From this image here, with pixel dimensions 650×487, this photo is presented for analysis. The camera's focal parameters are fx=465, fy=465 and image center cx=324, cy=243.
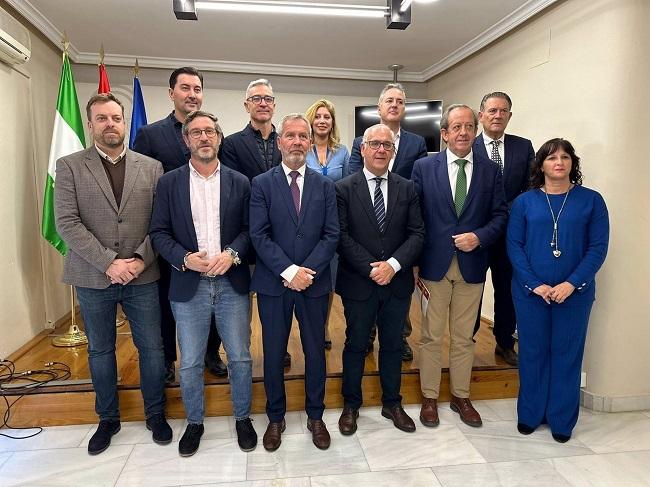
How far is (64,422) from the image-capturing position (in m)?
2.88

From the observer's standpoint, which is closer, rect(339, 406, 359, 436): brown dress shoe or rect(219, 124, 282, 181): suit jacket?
rect(339, 406, 359, 436): brown dress shoe

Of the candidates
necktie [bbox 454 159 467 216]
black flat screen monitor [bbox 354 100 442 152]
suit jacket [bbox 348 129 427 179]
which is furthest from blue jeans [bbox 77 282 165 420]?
black flat screen monitor [bbox 354 100 442 152]

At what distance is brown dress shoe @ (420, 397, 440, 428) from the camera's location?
9.32 ft

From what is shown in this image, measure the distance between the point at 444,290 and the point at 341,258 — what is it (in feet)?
2.16

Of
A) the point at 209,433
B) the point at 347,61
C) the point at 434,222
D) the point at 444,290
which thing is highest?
the point at 347,61

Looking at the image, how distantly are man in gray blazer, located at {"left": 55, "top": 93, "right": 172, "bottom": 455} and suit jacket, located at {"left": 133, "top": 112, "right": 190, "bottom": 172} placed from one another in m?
0.17

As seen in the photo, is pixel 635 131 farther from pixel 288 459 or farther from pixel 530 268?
pixel 288 459

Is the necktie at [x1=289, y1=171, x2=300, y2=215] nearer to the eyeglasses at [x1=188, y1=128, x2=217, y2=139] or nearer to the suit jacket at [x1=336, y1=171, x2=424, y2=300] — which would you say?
the suit jacket at [x1=336, y1=171, x2=424, y2=300]

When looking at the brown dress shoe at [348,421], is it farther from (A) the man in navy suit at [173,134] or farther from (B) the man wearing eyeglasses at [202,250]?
(A) the man in navy suit at [173,134]

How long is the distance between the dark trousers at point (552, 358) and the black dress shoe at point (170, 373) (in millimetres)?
2175

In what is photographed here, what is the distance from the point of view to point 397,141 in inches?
121

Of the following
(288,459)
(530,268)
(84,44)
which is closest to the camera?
(288,459)

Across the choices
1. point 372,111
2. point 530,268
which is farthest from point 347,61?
point 530,268

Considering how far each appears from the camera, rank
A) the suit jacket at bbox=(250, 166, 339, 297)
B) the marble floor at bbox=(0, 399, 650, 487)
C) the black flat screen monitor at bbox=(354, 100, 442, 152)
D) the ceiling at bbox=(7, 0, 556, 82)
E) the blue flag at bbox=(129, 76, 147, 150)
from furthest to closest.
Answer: the black flat screen monitor at bbox=(354, 100, 442, 152) < the blue flag at bbox=(129, 76, 147, 150) < the ceiling at bbox=(7, 0, 556, 82) < the suit jacket at bbox=(250, 166, 339, 297) < the marble floor at bbox=(0, 399, 650, 487)
